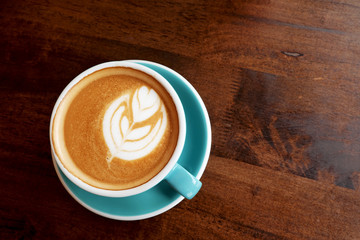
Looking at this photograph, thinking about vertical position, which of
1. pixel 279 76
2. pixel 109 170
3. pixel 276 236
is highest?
pixel 279 76

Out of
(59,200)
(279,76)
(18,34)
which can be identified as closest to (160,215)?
(59,200)

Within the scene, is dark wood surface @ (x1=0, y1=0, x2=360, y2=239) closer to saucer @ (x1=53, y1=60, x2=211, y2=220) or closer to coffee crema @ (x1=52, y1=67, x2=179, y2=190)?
saucer @ (x1=53, y1=60, x2=211, y2=220)

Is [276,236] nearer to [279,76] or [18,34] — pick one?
[279,76]

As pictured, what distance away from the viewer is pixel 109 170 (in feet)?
2.35

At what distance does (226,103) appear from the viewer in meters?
0.90

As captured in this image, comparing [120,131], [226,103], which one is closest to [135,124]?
[120,131]

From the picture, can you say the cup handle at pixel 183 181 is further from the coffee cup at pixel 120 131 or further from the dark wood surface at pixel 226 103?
the dark wood surface at pixel 226 103

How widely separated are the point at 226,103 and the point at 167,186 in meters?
0.33

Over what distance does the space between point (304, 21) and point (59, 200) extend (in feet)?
3.29

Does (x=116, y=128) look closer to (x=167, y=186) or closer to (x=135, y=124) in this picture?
(x=135, y=124)

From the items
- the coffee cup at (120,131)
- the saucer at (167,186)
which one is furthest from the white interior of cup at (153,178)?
the saucer at (167,186)

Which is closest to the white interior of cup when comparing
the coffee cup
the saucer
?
the coffee cup

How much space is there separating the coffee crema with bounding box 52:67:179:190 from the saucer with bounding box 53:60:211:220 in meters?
0.11

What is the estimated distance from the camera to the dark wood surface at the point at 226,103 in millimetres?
869
